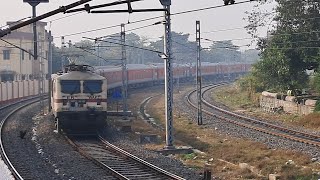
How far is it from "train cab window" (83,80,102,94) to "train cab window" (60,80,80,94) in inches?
12.0

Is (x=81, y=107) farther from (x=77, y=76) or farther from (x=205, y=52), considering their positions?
(x=205, y=52)

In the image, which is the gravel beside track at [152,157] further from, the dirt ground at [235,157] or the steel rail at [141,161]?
the dirt ground at [235,157]

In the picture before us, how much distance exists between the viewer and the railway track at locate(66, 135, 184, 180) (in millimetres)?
14930

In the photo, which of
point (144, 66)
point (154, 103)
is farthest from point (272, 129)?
point (144, 66)

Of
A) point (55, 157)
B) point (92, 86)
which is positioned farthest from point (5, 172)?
point (92, 86)

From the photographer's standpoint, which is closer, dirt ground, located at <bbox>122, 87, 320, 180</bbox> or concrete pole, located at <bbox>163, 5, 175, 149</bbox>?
dirt ground, located at <bbox>122, 87, 320, 180</bbox>

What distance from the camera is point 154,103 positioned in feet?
146

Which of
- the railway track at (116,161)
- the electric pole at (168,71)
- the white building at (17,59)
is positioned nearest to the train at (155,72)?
the white building at (17,59)

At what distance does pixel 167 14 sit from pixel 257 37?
24.4m

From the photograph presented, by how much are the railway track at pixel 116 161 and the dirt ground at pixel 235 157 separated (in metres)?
1.83

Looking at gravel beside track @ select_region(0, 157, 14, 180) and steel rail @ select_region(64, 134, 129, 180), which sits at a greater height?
steel rail @ select_region(64, 134, 129, 180)

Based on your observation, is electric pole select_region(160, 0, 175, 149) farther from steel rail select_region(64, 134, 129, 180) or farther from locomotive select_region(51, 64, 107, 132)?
locomotive select_region(51, 64, 107, 132)

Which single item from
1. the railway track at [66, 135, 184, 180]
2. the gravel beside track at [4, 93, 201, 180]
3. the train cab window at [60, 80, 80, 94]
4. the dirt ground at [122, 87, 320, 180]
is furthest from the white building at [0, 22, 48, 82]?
the railway track at [66, 135, 184, 180]

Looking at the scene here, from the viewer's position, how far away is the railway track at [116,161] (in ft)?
49.0
